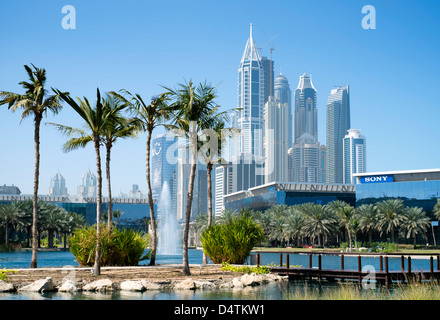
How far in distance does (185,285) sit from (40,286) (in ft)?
18.8

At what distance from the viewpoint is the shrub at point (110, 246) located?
27438 mm

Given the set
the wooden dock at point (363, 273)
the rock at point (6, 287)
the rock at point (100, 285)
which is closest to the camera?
the rock at point (6, 287)

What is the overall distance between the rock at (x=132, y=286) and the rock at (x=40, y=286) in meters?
2.76

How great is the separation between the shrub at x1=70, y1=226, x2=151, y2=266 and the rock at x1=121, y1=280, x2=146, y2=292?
619 centimetres

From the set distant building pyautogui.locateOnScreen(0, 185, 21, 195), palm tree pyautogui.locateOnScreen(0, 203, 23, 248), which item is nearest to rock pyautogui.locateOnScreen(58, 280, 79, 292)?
palm tree pyautogui.locateOnScreen(0, 203, 23, 248)

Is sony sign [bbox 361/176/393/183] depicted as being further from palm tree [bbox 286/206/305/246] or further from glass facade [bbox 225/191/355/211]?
palm tree [bbox 286/206/305/246]

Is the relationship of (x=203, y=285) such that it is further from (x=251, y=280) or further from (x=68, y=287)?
(x=68, y=287)

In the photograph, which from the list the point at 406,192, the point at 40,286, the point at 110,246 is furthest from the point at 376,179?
the point at 40,286

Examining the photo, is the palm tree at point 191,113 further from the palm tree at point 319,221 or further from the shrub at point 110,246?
the palm tree at point 319,221

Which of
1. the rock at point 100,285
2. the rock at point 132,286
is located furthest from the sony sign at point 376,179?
the rock at point 100,285

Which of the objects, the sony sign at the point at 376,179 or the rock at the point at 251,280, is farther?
the sony sign at the point at 376,179

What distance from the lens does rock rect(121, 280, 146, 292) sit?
2117cm
